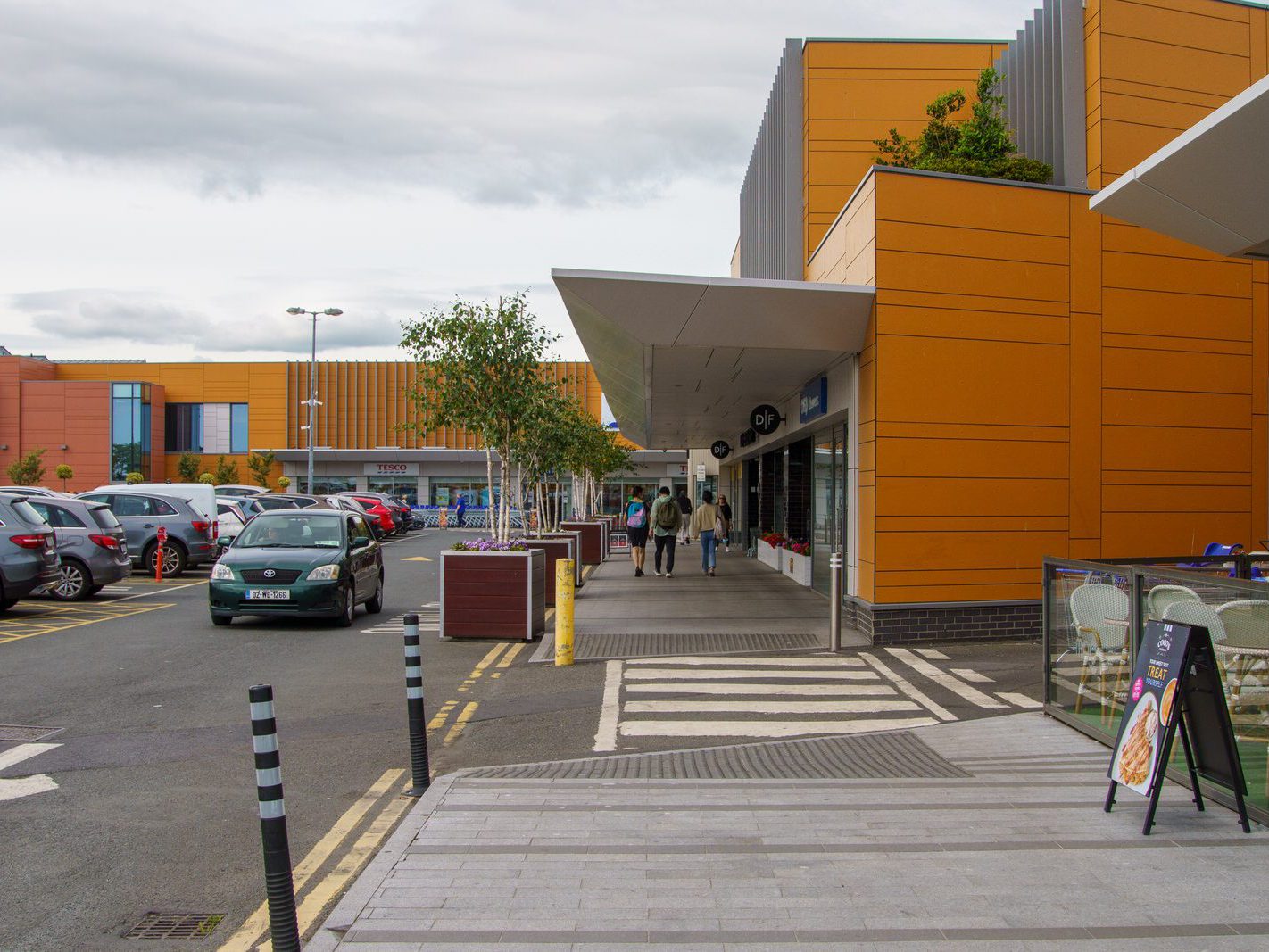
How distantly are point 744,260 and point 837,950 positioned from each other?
24.1 m

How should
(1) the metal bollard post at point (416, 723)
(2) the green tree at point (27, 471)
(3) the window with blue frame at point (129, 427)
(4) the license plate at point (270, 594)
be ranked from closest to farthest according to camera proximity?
(1) the metal bollard post at point (416, 723) < (4) the license plate at point (270, 594) < (2) the green tree at point (27, 471) < (3) the window with blue frame at point (129, 427)

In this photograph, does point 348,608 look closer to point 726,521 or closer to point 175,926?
point 175,926

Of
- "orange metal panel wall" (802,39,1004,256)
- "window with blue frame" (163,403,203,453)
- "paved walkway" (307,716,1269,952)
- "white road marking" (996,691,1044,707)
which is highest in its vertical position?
"orange metal panel wall" (802,39,1004,256)

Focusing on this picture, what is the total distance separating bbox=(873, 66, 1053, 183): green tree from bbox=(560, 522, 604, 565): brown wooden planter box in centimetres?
1155

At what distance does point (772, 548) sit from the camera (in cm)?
2300

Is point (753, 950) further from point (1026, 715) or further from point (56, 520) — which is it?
point (56, 520)

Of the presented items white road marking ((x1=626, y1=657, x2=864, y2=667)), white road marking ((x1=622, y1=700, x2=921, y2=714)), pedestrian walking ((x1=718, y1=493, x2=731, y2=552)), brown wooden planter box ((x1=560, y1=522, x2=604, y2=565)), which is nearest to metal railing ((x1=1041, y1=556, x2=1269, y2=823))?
white road marking ((x1=622, y1=700, x2=921, y2=714))

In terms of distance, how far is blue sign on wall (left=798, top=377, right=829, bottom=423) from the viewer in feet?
48.9

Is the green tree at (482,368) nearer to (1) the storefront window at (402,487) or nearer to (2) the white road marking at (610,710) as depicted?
(2) the white road marking at (610,710)

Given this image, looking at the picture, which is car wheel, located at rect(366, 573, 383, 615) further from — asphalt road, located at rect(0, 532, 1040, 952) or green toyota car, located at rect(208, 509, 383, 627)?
asphalt road, located at rect(0, 532, 1040, 952)

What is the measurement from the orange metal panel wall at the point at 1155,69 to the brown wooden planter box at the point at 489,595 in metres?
8.35

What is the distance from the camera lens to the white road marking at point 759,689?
30.0 feet

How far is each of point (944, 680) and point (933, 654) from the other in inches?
59.1

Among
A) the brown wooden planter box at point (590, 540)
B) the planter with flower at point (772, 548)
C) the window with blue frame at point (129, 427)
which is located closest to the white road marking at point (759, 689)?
the planter with flower at point (772, 548)
